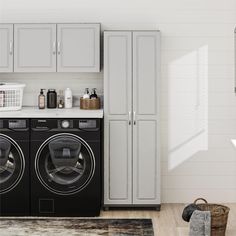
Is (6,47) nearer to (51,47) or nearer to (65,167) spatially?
(51,47)

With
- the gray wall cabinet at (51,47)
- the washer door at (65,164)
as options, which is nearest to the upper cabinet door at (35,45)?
the gray wall cabinet at (51,47)

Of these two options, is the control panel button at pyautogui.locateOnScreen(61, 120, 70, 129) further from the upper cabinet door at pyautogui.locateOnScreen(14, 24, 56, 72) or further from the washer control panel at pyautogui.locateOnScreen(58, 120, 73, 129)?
the upper cabinet door at pyautogui.locateOnScreen(14, 24, 56, 72)

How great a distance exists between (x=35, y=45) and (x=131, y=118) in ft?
3.78

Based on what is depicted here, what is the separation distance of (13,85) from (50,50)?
1.59 ft

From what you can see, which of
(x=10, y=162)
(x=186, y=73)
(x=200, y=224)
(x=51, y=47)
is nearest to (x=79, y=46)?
(x=51, y=47)

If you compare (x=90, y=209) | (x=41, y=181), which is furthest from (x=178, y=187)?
(x=41, y=181)

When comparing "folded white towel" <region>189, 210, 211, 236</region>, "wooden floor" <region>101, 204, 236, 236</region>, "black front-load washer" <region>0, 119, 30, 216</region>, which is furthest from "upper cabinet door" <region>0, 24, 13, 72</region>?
"folded white towel" <region>189, 210, 211, 236</region>

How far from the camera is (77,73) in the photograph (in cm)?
618

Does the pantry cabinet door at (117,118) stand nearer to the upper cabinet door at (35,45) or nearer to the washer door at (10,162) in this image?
the upper cabinet door at (35,45)

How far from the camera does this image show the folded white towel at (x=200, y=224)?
15.6ft

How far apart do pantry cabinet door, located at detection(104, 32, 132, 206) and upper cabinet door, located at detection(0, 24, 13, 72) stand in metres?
0.91

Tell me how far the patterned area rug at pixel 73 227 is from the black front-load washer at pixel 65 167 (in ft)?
0.51

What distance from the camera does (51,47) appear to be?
19.4 ft

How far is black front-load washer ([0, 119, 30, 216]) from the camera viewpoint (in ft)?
18.6
